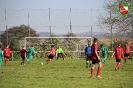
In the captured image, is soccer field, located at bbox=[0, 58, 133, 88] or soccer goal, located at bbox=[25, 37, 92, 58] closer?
soccer field, located at bbox=[0, 58, 133, 88]

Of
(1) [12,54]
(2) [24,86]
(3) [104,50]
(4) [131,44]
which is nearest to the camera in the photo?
(2) [24,86]

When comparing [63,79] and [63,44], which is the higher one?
[63,44]

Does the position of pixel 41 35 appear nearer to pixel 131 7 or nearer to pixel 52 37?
pixel 52 37

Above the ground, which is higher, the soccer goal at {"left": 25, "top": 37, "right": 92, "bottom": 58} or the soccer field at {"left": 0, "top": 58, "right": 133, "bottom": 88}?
the soccer goal at {"left": 25, "top": 37, "right": 92, "bottom": 58}

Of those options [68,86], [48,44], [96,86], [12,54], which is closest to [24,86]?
[68,86]

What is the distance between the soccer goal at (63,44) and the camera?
55719 mm

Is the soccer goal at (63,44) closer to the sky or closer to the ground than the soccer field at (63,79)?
closer to the sky

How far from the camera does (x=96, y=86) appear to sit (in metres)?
16.5

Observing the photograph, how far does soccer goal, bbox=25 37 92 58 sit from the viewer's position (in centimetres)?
5572

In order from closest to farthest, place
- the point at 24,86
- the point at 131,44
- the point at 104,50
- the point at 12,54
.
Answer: the point at 24,86 < the point at 104,50 < the point at 12,54 < the point at 131,44

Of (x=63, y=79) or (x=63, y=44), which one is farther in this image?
(x=63, y=44)

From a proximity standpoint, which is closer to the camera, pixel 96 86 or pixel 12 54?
pixel 96 86

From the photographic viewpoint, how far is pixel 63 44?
58.8 meters

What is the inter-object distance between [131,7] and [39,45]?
14006 mm
